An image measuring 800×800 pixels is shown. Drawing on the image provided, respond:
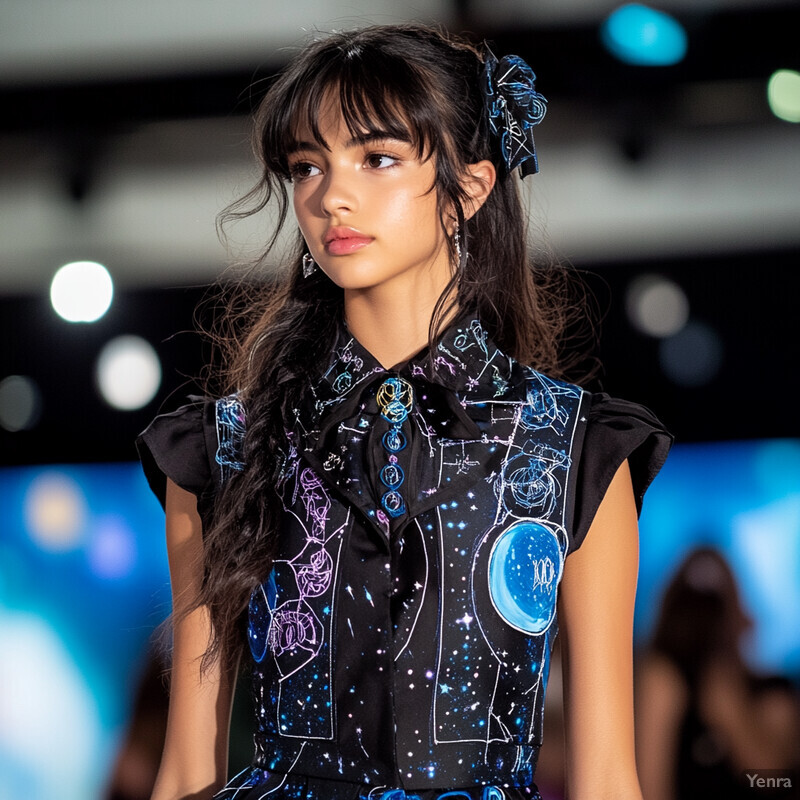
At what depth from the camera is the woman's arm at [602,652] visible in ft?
3.90

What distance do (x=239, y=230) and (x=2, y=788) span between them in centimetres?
121

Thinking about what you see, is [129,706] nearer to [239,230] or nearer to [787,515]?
[239,230]

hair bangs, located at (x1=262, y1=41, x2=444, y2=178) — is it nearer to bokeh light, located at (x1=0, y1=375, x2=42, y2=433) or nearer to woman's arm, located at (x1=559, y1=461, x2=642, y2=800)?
woman's arm, located at (x1=559, y1=461, x2=642, y2=800)

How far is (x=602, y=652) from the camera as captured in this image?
1209 millimetres

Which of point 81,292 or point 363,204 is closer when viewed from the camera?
point 363,204

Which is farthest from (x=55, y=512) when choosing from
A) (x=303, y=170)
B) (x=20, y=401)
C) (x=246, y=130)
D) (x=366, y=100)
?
(x=366, y=100)

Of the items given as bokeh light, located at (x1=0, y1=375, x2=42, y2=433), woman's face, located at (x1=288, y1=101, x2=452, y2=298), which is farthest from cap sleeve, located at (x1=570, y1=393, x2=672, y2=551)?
bokeh light, located at (x1=0, y1=375, x2=42, y2=433)

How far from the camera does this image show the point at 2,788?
232 cm

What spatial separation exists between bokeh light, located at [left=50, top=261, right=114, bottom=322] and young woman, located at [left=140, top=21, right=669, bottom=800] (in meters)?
0.92

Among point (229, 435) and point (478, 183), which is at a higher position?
point (478, 183)

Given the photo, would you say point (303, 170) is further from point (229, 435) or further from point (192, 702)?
point (192, 702)

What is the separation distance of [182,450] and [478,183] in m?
0.45

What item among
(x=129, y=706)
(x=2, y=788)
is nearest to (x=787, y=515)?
(x=129, y=706)

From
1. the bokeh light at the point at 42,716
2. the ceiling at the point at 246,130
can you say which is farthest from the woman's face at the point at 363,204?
the bokeh light at the point at 42,716
